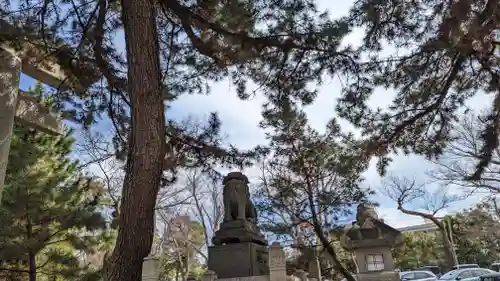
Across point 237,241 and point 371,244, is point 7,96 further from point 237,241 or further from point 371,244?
point 371,244

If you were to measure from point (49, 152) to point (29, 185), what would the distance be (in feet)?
3.78

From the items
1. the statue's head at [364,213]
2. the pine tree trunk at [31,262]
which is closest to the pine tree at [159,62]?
the pine tree trunk at [31,262]

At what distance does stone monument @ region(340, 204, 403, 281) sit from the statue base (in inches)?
106

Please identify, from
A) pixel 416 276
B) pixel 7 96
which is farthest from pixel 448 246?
pixel 7 96

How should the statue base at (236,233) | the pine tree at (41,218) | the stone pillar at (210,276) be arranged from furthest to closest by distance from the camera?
the pine tree at (41,218), the statue base at (236,233), the stone pillar at (210,276)

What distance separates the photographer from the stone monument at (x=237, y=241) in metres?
4.62

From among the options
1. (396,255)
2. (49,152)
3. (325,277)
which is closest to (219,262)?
(49,152)

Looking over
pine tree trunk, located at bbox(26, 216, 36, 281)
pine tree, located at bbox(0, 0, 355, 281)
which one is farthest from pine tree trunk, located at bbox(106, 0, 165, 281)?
pine tree trunk, located at bbox(26, 216, 36, 281)

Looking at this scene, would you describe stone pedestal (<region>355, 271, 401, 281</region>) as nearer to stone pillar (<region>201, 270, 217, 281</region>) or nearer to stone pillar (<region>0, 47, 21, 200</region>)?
stone pillar (<region>201, 270, 217, 281</region>)

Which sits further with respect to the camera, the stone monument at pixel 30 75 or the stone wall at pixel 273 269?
the stone wall at pixel 273 269

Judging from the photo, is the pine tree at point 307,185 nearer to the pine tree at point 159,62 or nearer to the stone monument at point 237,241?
the stone monument at point 237,241

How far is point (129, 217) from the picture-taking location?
2.45 metres

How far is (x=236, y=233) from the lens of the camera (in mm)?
4801

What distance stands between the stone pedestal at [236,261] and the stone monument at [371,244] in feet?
9.18
